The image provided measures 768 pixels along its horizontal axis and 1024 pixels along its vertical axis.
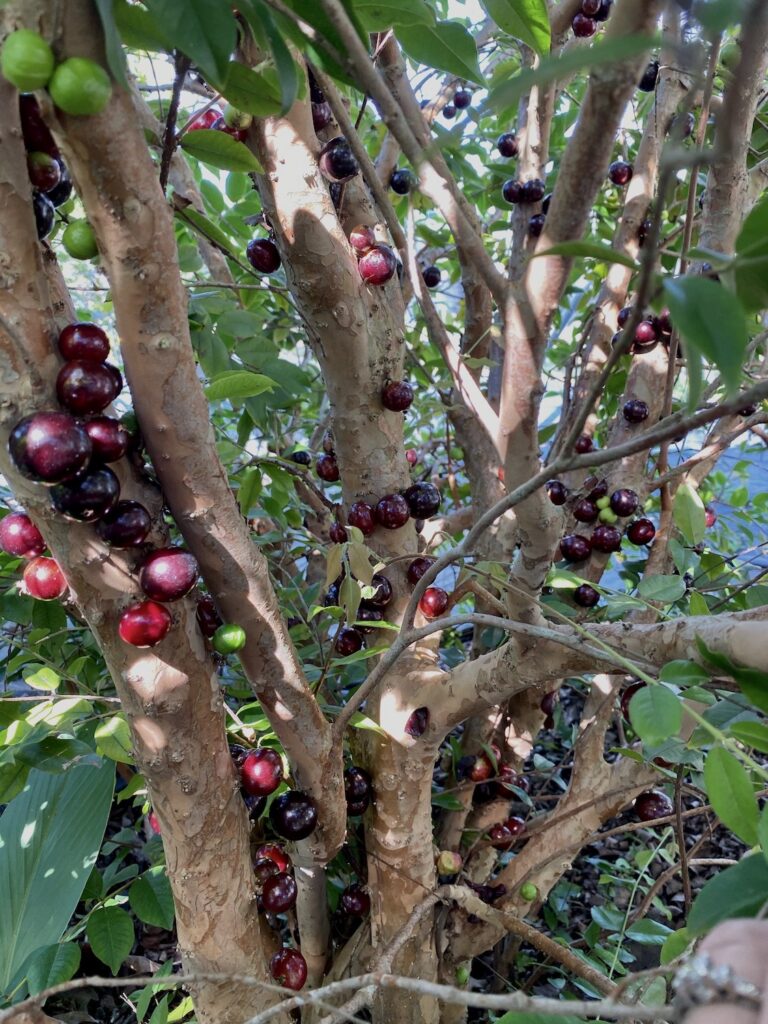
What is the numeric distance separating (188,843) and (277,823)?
0.53 ft

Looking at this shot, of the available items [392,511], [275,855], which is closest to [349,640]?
[392,511]

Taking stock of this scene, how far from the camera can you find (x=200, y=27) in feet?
1.77

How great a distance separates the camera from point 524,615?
101 centimetres

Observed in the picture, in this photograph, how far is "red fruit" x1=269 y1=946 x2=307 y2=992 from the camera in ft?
4.00

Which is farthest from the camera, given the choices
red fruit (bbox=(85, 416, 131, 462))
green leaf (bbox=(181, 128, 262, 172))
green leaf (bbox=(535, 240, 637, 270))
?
green leaf (bbox=(181, 128, 262, 172))

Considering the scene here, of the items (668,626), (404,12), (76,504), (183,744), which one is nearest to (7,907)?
(183,744)

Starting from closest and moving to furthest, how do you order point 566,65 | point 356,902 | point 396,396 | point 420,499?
point 566,65 → point 396,396 → point 420,499 → point 356,902

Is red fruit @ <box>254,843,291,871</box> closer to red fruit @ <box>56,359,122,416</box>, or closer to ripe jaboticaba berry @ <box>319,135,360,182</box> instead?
red fruit @ <box>56,359,122,416</box>

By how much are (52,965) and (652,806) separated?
1232 mm

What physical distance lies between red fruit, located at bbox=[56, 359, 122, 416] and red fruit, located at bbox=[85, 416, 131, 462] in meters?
0.02

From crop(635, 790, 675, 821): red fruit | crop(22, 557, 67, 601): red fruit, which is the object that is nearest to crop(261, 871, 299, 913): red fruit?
crop(22, 557, 67, 601): red fruit

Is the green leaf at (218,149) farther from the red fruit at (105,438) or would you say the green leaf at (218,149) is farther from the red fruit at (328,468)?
the red fruit at (328,468)

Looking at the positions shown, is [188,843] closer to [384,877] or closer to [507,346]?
[384,877]

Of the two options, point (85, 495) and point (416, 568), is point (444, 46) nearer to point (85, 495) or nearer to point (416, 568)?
point (85, 495)
